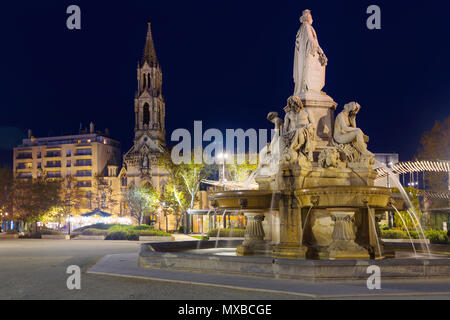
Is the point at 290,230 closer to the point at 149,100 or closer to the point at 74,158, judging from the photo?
the point at 149,100

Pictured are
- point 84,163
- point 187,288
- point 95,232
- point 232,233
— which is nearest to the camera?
point 187,288

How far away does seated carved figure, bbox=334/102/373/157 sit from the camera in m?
15.0

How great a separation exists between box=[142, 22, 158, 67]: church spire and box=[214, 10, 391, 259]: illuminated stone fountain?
93.9 meters

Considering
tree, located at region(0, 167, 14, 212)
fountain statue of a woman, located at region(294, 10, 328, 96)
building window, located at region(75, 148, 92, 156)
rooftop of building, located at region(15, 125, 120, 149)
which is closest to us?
fountain statue of a woman, located at region(294, 10, 328, 96)

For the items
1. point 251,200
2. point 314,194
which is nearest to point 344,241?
point 314,194

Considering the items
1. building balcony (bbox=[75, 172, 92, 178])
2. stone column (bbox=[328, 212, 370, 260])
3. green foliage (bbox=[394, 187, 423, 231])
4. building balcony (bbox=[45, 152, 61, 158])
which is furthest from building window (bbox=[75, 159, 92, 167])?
stone column (bbox=[328, 212, 370, 260])

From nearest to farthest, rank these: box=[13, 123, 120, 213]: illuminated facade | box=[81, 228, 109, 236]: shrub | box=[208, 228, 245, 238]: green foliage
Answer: box=[208, 228, 245, 238]: green foliage < box=[81, 228, 109, 236]: shrub < box=[13, 123, 120, 213]: illuminated facade

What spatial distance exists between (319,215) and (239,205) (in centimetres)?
240

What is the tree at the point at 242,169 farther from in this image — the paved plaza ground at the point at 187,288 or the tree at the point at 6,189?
the paved plaza ground at the point at 187,288

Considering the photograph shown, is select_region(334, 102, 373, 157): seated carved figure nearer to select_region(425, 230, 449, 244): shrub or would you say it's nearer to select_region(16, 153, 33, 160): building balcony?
select_region(425, 230, 449, 244): shrub

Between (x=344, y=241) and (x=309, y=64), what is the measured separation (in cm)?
672

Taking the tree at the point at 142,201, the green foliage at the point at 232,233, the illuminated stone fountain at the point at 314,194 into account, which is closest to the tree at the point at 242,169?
the green foliage at the point at 232,233

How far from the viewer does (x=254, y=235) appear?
51.6ft
